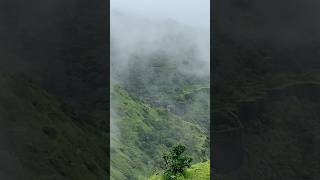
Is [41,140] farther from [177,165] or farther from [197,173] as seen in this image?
[197,173]

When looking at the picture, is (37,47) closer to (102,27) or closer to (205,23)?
(102,27)

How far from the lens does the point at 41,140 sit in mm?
8156

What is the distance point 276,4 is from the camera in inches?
318

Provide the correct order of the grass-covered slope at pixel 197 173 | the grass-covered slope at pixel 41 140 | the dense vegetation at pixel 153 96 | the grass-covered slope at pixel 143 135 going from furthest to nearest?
the dense vegetation at pixel 153 96, the grass-covered slope at pixel 143 135, the grass-covered slope at pixel 197 173, the grass-covered slope at pixel 41 140

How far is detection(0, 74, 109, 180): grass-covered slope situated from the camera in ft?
25.8

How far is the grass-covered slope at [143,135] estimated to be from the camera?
4107 centimetres

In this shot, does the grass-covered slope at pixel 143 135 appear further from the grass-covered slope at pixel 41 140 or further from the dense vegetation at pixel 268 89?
the dense vegetation at pixel 268 89

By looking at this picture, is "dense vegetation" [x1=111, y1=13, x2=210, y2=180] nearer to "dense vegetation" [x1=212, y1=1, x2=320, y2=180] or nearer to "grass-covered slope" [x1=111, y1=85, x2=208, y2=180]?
"grass-covered slope" [x1=111, y1=85, x2=208, y2=180]

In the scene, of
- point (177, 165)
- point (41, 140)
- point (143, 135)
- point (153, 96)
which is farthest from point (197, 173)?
point (153, 96)

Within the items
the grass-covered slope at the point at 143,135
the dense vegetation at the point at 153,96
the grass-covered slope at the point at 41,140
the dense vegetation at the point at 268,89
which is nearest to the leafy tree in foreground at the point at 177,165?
the grass-covered slope at the point at 41,140

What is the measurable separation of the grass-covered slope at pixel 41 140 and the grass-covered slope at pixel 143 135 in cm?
3148

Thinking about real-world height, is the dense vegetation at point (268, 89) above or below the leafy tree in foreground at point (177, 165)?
above

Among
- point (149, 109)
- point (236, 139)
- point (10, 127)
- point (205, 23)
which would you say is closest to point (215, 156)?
point (236, 139)

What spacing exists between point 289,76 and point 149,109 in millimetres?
39635
